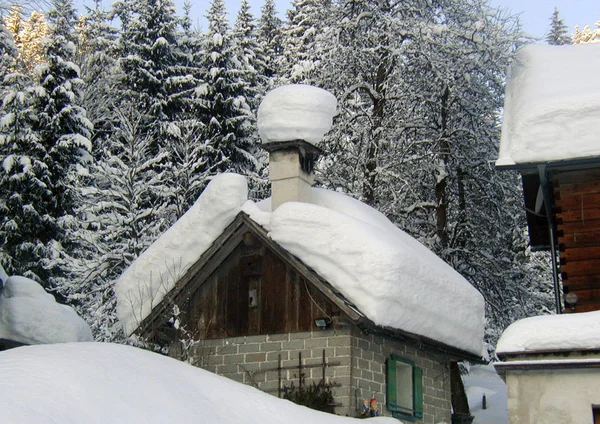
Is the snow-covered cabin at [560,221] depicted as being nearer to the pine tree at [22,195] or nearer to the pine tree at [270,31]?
the pine tree at [22,195]

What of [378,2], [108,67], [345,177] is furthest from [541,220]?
[108,67]

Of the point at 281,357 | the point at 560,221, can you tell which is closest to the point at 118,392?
the point at 281,357

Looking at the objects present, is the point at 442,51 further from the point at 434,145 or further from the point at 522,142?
the point at 522,142

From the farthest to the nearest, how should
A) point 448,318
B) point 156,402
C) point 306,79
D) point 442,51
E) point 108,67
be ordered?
point 108,67
point 306,79
point 442,51
point 448,318
point 156,402

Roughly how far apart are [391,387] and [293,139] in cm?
463

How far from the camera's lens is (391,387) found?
14.1 m

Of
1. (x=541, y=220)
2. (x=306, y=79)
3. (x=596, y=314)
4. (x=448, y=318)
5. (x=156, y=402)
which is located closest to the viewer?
(x=156, y=402)

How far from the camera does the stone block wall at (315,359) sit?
527 inches

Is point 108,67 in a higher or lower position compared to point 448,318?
higher

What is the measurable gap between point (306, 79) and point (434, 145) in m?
3.78

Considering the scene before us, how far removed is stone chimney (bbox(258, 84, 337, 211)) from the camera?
14734mm

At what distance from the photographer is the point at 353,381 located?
13.4m

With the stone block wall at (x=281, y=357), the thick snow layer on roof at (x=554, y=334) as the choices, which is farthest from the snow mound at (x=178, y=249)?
the thick snow layer on roof at (x=554, y=334)

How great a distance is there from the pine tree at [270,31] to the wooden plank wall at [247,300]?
82.2ft
